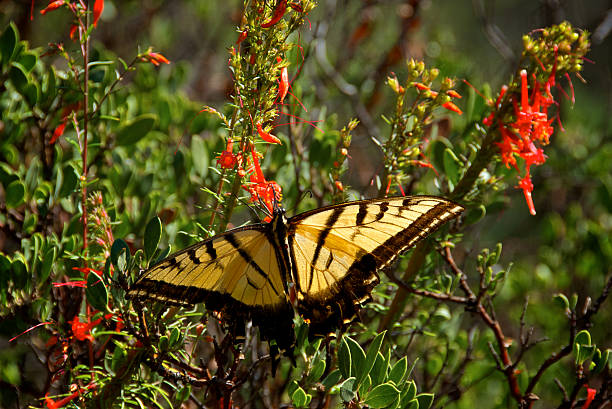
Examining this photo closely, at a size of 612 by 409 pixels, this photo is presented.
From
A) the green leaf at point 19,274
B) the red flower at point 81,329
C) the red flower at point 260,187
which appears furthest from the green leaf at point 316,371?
the green leaf at point 19,274

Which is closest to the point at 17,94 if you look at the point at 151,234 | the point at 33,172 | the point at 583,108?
the point at 33,172

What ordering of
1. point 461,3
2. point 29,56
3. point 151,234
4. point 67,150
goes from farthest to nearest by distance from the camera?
point 461,3 → point 67,150 → point 29,56 → point 151,234

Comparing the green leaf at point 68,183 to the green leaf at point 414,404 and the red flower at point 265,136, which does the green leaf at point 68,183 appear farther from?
the green leaf at point 414,404

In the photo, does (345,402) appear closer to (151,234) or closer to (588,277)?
(151,234)

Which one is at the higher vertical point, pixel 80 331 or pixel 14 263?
pixel 14 263

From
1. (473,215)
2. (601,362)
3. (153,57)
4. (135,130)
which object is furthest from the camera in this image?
(135,130)

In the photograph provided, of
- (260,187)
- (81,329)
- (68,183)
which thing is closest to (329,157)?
(260,187)

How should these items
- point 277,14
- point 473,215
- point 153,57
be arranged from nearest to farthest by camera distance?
point 277,14, point 153,57, point 473,215

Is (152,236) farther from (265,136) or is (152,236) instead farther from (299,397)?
(299,397)
